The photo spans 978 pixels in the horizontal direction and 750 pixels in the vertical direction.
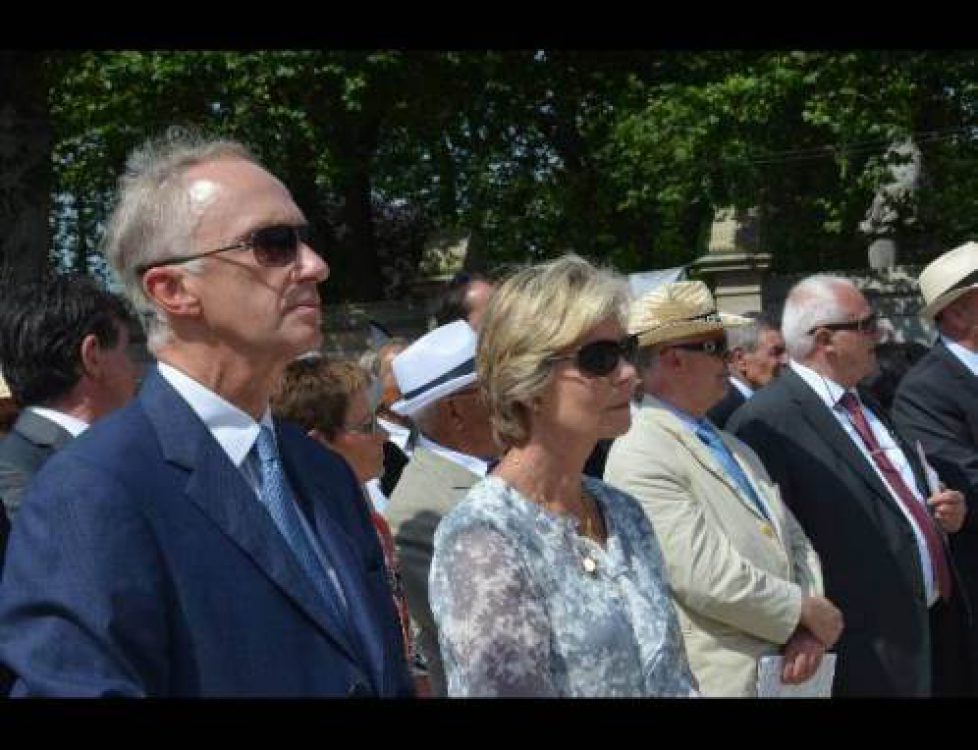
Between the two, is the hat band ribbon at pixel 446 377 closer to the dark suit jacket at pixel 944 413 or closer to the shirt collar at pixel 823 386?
the shirt collar at pixel 823 386

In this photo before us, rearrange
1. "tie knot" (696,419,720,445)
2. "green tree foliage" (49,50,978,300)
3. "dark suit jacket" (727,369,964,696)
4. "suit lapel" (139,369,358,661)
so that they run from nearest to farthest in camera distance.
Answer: "suit lapel" (139,369,358,661)
"tie knot" (696,419,720,445)
"dark suit jacket" (727,369,964,696)
"green tree foliage" (49,50,978,300)

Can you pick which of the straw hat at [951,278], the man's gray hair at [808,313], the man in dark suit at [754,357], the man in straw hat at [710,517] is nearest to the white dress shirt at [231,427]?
the man in straw hat at [710,517]

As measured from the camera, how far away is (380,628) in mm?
2613

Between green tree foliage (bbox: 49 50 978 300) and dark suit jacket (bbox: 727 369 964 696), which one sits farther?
green tree foliage (bbox: 49 50 978 300)

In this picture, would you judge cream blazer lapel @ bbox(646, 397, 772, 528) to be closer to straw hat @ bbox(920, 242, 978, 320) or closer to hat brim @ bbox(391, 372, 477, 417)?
hat brim @ bbox(391, 372, 477, 417)

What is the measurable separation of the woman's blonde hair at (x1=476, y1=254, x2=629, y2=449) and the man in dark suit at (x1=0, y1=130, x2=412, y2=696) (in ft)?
2.14

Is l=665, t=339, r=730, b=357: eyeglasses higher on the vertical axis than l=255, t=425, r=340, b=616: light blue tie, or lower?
higher

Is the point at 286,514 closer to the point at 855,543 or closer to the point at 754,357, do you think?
the point at 855,543

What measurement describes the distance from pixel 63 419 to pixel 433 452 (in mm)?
1035

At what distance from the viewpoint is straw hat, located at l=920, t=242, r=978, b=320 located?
22.9ft

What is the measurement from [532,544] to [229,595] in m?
0.94

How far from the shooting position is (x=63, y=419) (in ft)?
13.7

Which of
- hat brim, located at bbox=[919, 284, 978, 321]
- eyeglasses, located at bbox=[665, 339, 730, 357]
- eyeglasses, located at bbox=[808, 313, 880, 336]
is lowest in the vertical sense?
eyeglasses, located at bbox=[665, 339, 730, 357]

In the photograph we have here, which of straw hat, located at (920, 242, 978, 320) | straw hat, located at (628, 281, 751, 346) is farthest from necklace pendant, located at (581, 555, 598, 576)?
straw hat, located at (920, 242, 978, 320)
